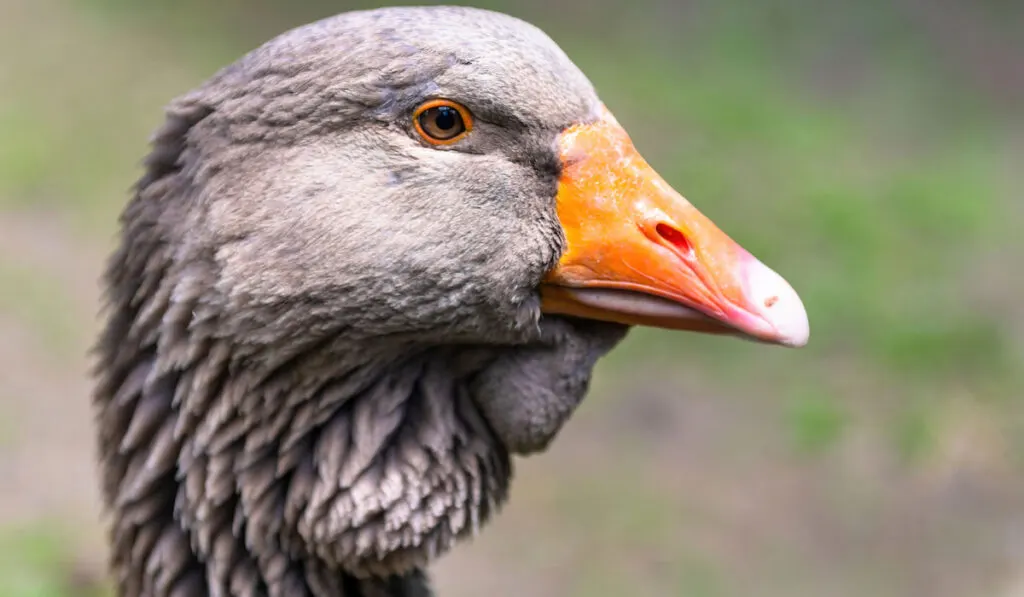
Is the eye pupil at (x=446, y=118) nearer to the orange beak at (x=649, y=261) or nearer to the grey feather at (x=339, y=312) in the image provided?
the grey feather at (x=339, y=312)

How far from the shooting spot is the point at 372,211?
7.81ft

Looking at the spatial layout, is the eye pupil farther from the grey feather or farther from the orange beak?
the orange beak

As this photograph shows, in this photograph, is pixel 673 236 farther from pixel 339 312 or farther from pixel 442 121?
pixel 339 312

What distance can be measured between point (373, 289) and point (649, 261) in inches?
28.5

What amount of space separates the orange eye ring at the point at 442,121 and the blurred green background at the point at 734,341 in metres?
3.93

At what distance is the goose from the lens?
→ 240 centimetres

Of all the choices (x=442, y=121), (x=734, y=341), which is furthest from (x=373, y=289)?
(x=734, y=341)

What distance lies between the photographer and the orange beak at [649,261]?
8.12 ft

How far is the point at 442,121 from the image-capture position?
2.46m

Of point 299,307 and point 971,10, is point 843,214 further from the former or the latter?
point 299,307

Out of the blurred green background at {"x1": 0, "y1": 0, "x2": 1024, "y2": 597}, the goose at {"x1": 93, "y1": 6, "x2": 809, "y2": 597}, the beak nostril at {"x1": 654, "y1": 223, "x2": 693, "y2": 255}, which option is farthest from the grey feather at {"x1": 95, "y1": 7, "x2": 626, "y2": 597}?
the blurred green background at {"x1": 0, "y1": 0, "x2": 1024, "y2": 597}

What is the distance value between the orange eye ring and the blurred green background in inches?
155

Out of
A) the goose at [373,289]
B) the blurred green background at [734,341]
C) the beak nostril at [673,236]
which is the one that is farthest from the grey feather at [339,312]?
the blurred green background at [734,341]

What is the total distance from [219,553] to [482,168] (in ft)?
4.29
